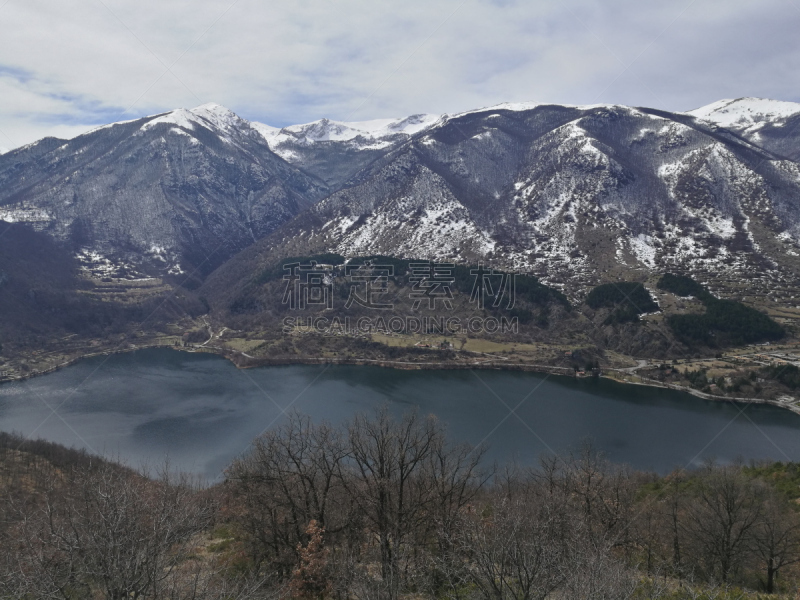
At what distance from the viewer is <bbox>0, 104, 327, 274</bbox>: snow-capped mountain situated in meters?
145

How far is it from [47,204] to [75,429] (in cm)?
13285

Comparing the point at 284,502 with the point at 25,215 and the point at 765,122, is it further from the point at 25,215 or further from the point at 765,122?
the point at 765,122

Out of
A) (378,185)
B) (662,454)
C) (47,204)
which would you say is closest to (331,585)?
(662,454)

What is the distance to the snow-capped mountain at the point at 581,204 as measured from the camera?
358 ft

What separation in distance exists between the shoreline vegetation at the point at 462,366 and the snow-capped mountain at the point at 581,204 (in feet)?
107

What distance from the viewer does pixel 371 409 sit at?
53312mm

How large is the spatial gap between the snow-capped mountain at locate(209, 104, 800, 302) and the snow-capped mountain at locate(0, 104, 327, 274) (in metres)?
31.7

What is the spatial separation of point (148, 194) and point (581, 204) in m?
133

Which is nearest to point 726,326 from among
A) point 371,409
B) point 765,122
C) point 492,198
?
point 371,409

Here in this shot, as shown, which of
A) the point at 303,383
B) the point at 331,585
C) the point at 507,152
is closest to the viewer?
the point at 331,585

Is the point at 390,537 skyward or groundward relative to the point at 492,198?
groundward

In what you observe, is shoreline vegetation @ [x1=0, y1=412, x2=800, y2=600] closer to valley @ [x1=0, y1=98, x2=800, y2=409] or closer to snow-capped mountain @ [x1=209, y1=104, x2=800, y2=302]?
valley @ [x1=0, y1=98, x2=800, y2=409]

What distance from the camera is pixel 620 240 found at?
11506 cm

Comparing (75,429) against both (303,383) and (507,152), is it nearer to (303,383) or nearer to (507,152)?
(303,383)
